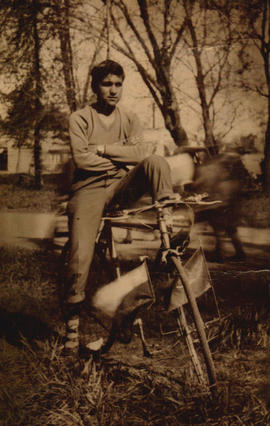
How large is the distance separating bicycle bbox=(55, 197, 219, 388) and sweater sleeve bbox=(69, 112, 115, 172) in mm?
318

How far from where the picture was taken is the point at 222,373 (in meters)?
2.64

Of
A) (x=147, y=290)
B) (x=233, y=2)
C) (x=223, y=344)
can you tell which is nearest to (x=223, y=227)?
(x=223, y=344)

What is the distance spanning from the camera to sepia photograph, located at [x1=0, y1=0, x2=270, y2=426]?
2668 millimetres

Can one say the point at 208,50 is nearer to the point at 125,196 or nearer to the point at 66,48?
the point at 66,48

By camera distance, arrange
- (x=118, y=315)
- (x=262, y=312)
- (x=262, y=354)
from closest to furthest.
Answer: (x=118, y=315)
(x=262, y=354)
(x=262, y=312)

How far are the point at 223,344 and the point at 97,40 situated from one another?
7.42 ft

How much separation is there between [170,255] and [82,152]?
0.83 meters

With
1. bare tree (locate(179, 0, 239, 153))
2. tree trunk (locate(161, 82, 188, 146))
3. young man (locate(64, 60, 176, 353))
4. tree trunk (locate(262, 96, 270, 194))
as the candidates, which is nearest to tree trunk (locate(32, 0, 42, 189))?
young man (locate(64, 60, 176, 353))

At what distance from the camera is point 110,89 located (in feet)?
9.07

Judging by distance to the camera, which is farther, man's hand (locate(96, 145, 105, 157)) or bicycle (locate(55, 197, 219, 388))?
man's hand (locate(96, 145, 105, 157))

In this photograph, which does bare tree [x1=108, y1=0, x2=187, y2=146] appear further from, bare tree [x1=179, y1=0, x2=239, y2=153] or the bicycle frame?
the bicycle frame

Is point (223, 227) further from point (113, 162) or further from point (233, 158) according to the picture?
point (113, 162)

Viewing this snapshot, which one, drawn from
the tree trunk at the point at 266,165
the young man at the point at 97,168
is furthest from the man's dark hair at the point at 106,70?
the tree trunk at the point at 266,165

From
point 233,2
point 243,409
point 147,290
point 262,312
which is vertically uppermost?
point 233,2
